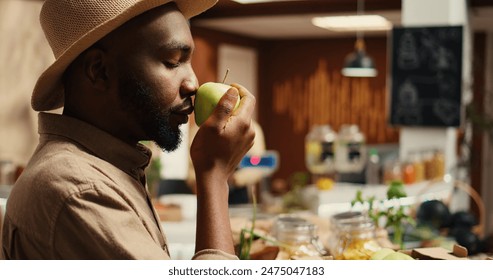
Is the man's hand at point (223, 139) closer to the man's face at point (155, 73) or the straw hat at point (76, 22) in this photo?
the man's face at point (155, 73)

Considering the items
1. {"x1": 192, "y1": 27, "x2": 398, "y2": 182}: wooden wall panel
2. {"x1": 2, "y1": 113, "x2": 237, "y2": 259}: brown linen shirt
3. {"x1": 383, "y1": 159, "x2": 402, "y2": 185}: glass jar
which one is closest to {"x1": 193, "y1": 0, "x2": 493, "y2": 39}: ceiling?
{"x1": 192, "y1": 27, "x2": 398, "y2": 182}: wooden wall panel

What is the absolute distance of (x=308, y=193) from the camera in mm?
4539

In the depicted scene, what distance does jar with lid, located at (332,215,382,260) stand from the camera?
60.8 inches

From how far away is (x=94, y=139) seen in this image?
106 cm

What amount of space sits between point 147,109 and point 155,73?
5cm

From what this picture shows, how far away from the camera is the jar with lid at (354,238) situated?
1.54 m

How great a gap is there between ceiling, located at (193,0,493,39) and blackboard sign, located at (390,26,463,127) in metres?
1.98

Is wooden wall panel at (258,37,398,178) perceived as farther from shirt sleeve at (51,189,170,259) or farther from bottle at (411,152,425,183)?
shirt sleeve at (51,189,170,259)

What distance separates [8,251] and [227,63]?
9010 mm

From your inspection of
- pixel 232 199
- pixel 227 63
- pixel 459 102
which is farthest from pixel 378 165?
pixel 227 63

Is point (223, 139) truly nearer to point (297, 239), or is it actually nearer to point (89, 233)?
point (89, 233)

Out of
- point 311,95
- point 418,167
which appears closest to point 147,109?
point 418,167

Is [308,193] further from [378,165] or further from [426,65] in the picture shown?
[426,65]

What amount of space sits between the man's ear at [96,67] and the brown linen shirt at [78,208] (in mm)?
62
